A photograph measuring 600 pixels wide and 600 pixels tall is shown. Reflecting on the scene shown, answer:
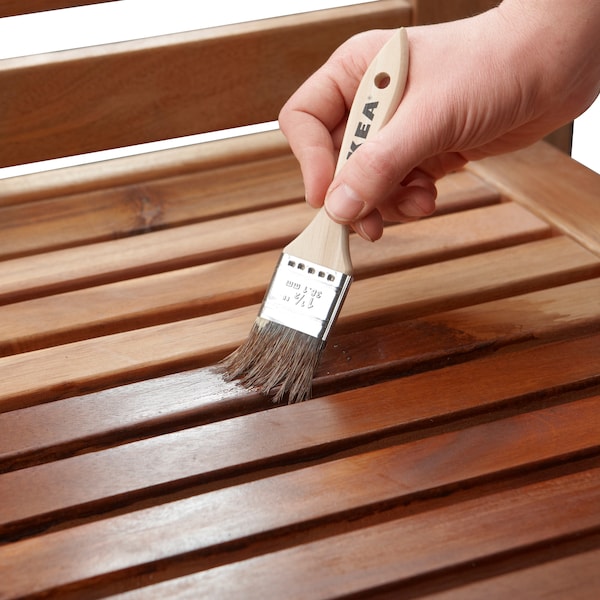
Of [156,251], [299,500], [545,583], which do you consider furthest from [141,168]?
[545,583]

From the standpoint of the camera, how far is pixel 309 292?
975 mm

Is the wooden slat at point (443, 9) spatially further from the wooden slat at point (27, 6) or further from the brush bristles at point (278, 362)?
the brush bristles at point (278, 362)

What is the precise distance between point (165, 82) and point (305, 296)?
0.51m

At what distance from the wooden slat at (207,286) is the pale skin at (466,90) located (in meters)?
0.14

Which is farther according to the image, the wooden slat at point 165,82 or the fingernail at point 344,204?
the wooden slat at point 165,82

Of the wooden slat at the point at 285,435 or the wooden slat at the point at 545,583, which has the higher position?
the wooden slat at the point at 285,435

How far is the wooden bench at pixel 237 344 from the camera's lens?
783 millimetres

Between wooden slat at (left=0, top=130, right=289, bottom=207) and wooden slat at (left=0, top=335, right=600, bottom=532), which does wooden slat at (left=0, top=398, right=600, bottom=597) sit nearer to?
wooden slat at (left=0, top=335, right=600, bottom=532)

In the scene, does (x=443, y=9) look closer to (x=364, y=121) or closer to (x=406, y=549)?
(x=364, y=121)

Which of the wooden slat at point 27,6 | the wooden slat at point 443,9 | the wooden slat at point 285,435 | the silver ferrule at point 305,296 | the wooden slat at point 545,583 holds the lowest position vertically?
the wooden slat at point 545,583

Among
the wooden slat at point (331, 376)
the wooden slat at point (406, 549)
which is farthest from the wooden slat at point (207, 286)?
the wooden slat at point (406, 549)

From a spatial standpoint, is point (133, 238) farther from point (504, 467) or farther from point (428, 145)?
point (504, 467)

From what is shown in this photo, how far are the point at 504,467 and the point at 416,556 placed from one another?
128mm

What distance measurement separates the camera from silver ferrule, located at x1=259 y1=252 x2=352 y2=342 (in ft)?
3.16
